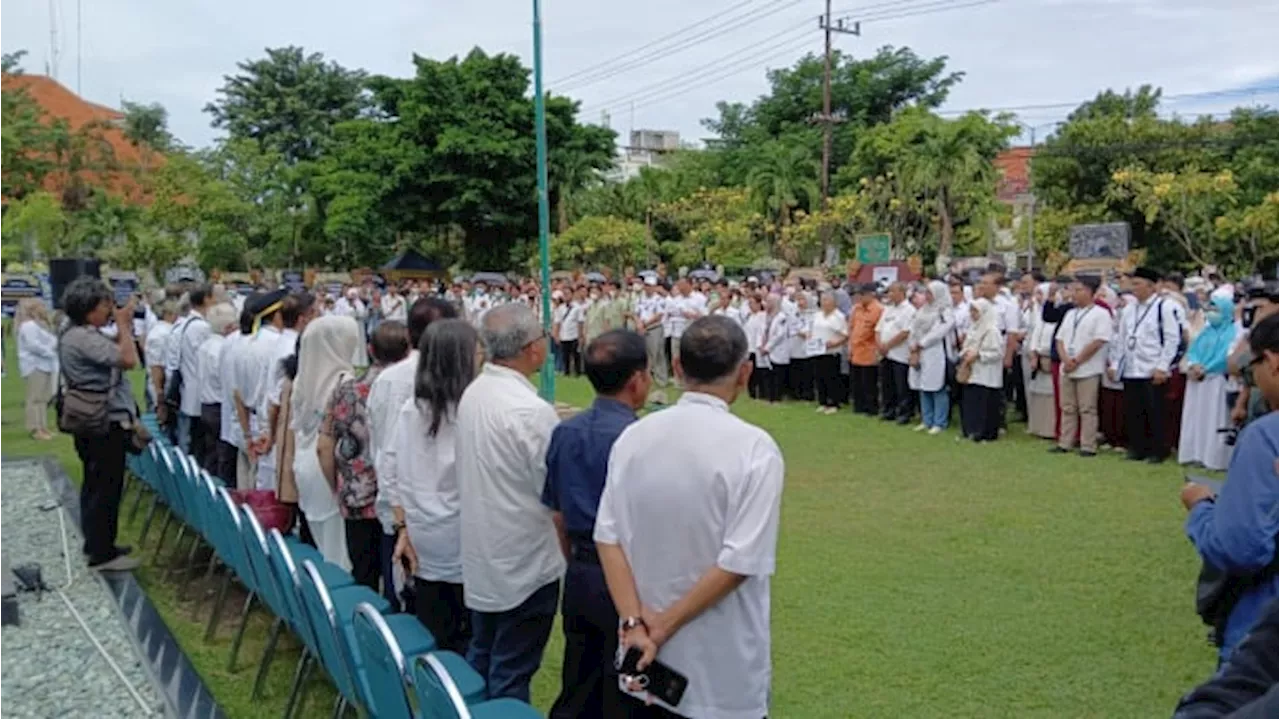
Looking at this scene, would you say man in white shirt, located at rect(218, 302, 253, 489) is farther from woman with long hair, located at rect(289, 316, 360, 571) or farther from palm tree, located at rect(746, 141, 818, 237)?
palm tree, located at rect(746, 141, 818, 237)

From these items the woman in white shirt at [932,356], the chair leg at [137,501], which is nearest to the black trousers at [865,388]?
the woman in white shirt at [932,356]

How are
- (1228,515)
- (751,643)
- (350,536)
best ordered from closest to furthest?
(751,643) < (1228,515) < (350,536)

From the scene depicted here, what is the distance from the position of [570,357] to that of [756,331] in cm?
523

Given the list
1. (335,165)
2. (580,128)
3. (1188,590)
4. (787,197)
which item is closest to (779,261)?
(787,197)

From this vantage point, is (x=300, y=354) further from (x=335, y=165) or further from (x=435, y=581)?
(x=335, y=165)

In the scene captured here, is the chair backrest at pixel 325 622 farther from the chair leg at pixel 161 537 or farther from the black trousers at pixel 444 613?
the chair leg at pixel 161 537

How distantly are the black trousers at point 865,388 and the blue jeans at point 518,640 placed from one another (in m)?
9.82

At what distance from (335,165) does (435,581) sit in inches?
1501

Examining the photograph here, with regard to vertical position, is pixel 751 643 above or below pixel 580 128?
below

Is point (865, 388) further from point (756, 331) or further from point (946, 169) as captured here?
point (946, 169)

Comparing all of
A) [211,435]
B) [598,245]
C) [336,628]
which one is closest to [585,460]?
[336,628]

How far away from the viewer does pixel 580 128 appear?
3772 centimetres

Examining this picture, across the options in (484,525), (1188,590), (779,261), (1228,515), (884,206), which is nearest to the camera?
(1228,515)

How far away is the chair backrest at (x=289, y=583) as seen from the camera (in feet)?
12.2
